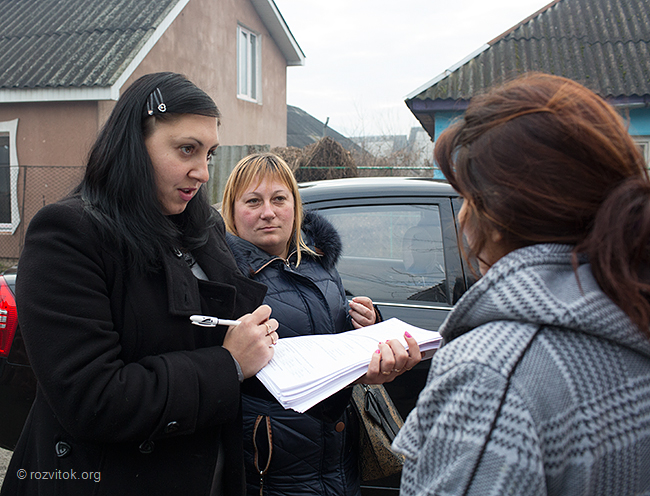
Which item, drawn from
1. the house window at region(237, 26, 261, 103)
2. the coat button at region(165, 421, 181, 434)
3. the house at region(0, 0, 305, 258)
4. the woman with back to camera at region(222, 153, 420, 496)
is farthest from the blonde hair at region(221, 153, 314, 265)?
the house window at region(237, 26, 261, 103)

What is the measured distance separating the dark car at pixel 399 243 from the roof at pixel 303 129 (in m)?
16.8

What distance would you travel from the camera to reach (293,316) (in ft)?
5.76

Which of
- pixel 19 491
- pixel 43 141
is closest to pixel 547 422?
pixel 19 491

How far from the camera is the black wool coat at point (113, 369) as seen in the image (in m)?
1.15

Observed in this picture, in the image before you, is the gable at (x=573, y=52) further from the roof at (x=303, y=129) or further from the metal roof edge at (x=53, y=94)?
the roof at (x=303, y=129)

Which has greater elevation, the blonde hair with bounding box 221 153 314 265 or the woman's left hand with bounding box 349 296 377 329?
the blonde hair with bounding box 221 153 314 265

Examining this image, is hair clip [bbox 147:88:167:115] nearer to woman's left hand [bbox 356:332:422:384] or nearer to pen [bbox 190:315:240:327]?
pen [bbox 190:315:240:327]

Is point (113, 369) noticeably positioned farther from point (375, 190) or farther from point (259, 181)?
point (375, 190)

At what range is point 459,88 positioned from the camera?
7.75 meters

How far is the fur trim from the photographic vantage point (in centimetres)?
203

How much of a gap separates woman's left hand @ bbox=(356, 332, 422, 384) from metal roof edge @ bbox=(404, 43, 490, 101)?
261 inches

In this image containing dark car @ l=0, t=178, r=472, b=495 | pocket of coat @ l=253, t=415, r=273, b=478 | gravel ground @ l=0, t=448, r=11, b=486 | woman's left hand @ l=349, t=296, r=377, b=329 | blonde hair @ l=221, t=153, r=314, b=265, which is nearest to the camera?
pocket of coat @ l=253, t=415, r=273, b=478

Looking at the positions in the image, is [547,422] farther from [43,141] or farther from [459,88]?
[43,141]

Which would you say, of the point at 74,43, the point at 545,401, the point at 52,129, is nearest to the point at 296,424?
the point at 545,401
